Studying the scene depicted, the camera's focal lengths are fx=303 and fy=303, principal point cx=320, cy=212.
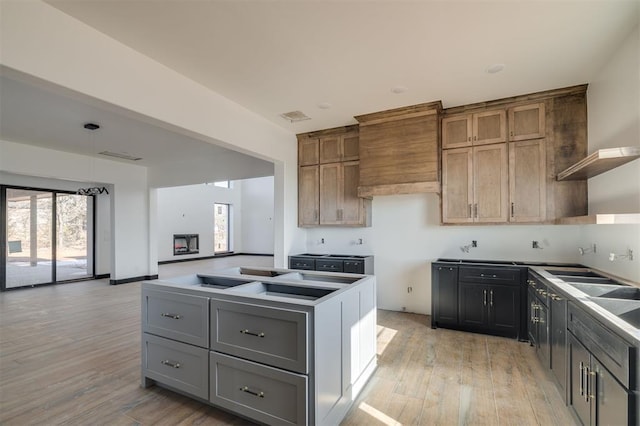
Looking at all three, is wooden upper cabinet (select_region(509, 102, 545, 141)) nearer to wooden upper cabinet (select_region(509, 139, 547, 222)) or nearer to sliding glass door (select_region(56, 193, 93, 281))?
wooden upper cabinet (select_region(509, 139, 547, 222))

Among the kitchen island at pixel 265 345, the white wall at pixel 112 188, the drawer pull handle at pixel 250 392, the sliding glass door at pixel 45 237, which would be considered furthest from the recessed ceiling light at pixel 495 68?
the sliding glass door at pixel 45 237

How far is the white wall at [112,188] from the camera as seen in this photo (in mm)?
5751

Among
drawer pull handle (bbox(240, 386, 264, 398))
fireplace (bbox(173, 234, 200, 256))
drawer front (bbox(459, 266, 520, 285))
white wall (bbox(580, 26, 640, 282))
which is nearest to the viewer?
drawer pull handle (bbox(240, 386, 264, 398))

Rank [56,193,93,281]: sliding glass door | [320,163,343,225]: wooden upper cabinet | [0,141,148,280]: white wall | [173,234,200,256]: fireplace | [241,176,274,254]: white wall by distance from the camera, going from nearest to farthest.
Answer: [320,163,343,225]: wooden upper cabinet < [0,141,148,280]: white wall < [56,193,93,281]: sliding glass door < [173,234,200,256]: fireplace < [241,176,274,254]: white wall

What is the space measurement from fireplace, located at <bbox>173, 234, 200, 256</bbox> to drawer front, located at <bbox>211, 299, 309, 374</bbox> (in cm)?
1020

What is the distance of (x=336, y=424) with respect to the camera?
6.95ft

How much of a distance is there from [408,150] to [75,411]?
14.4ft

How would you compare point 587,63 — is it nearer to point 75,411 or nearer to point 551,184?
point 551,184

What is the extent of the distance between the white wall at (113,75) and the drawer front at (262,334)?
1.91 m

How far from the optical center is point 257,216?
1370 centimetres

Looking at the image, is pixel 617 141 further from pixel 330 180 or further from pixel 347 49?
pixel 330 180

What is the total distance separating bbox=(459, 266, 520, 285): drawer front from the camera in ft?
12.1

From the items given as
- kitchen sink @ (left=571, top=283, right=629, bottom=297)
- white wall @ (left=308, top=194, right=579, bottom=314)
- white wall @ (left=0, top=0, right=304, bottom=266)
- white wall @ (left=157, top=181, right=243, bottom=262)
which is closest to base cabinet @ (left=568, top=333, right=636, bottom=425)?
kitchen sink @ (left=571, top=283, right=629, bottom=297)

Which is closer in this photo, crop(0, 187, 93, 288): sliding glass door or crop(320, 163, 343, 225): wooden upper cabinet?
crop(320, 163, 343, 225): wooden upper cabinet
